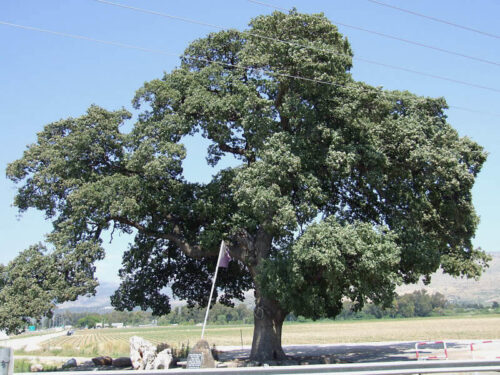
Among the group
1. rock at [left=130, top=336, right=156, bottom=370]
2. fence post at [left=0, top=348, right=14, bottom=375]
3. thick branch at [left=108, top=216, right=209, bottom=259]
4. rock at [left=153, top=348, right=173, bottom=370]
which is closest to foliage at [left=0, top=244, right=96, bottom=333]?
thick branch at [left=108, top=216, right=209, bottom=259]

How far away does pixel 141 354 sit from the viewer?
61.2ft

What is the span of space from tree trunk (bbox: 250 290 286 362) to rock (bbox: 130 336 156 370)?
460 centimetres

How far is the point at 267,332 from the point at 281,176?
7544mm

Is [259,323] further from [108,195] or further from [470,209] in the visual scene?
[470,209]

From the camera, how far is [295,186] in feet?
64.3

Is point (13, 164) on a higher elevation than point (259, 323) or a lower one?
higher

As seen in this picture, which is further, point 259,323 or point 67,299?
point 259,323

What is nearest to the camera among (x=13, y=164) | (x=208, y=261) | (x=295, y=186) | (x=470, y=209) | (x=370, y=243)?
(x=370, y=243)

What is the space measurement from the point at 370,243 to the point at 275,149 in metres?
5.25

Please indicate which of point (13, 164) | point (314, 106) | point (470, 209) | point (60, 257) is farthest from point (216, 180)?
point (470, 209)

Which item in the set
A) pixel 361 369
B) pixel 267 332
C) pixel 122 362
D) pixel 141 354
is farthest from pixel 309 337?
pixel 361 369

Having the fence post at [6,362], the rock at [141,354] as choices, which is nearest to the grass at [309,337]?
the rock at [141,354]

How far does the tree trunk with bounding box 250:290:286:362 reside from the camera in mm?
20688

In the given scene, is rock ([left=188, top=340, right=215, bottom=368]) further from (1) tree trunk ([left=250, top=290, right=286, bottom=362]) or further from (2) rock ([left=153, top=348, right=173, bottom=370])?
(1) tree trunk ([left=250, top=290, right=286, bottom=362])
